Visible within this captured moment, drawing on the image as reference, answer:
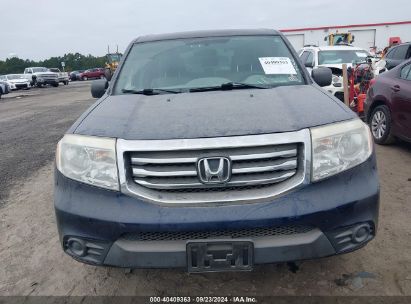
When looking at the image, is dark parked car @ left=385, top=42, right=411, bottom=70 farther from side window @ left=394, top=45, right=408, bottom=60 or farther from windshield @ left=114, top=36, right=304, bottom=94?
windshield @ left=114, top=36, right=304, bottom=94

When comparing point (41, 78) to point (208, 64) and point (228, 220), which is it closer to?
point (208, 64)

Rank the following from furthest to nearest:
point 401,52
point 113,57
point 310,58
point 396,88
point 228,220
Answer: point 113,57 → point 401,52 → point 310,58 → point 396,88 → point 228,220

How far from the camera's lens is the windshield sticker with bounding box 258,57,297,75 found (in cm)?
311

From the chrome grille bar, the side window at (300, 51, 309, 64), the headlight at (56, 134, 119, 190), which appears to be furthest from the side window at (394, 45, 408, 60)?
the headlight at (56, 134, 119, 190)

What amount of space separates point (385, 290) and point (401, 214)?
1.22 meters

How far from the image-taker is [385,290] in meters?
2.32

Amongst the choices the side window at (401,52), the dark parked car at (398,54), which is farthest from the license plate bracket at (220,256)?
the side window at (401,52)

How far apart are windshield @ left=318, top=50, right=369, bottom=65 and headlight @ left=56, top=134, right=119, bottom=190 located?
8522mm

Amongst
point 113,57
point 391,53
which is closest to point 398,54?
point 391,53

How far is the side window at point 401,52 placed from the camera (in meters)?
10.4

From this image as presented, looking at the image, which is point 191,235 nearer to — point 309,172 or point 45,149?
point 309,172

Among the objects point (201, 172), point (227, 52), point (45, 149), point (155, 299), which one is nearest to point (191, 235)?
point (201, 172)

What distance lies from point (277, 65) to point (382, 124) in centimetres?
320

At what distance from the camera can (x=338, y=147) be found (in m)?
2.09
